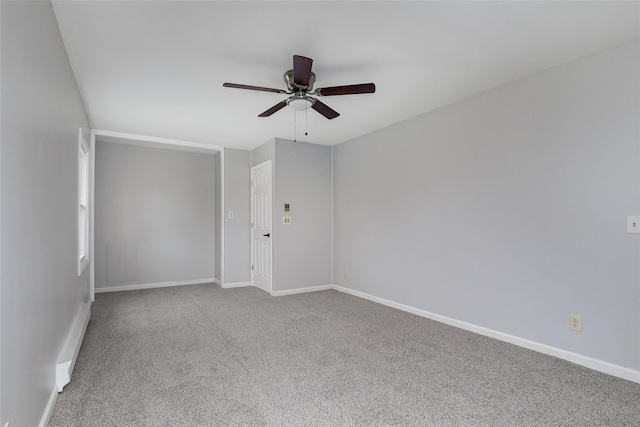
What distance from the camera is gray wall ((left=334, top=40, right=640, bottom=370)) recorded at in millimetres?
2389

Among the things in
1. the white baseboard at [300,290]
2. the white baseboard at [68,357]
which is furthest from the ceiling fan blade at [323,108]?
the white baseboard at [300,290]

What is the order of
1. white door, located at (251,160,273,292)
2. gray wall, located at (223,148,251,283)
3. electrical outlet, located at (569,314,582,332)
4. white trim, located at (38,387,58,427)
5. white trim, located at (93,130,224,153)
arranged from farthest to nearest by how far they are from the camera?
gray wall, located at (223,148,251,283) < white door, located at (251,160,273,292) < white trim, located at (93,130,224,153) < electrical outlet, located at (569,314,582,332) < white trim, located at (38,387,58,427)

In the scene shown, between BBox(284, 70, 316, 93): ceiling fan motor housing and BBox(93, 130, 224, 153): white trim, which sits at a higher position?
BBox(93, 130, 224, 153): white trim

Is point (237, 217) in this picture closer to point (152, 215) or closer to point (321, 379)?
point (152, 215)

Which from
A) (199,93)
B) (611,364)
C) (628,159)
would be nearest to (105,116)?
(199,93)

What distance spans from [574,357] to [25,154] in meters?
3.77

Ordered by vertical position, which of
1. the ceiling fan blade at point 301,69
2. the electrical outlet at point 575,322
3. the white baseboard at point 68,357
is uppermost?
the ceiling fan blade at point 301,69

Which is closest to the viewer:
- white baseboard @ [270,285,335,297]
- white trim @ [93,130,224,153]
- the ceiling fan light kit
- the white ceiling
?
the white ceiling

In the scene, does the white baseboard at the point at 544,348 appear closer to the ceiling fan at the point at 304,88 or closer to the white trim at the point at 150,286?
the ceiling fan at the point at 304,88

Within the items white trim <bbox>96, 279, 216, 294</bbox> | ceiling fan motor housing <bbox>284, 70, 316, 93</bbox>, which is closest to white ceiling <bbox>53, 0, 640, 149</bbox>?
ceiling fan motor housing <bbox>284, 70, 316, 93</bbox>

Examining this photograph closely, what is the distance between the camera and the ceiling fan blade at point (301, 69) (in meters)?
2.14

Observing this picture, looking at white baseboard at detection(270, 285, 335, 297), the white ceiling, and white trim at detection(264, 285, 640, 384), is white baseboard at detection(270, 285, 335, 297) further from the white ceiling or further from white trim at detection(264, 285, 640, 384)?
the white ceiling

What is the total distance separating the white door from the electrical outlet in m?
3.62

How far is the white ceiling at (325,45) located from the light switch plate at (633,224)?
4.16ft
